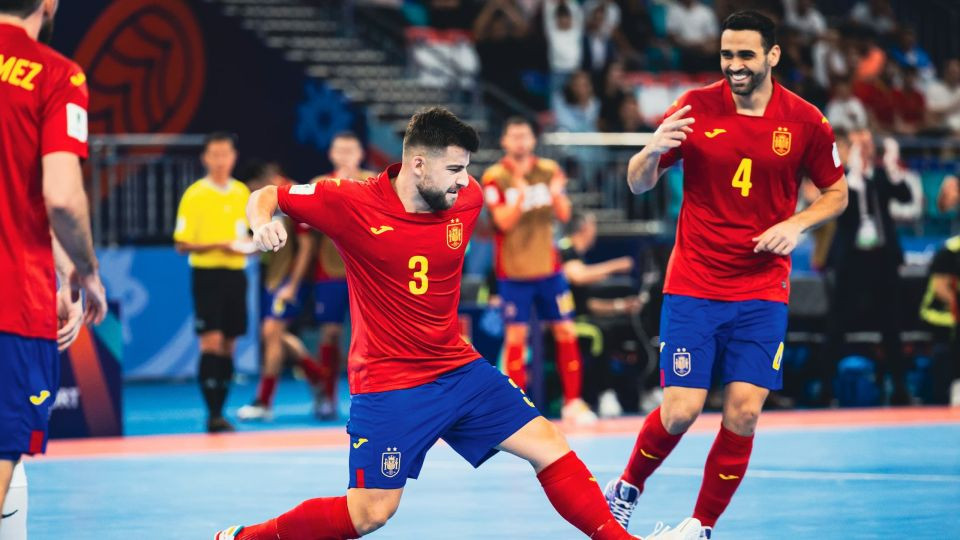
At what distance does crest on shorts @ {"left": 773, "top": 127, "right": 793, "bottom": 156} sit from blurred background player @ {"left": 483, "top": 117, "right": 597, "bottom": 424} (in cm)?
624

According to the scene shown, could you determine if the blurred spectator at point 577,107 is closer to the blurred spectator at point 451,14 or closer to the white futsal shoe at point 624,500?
the blurred spectator at point 451,14

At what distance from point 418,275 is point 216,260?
7.30 meters

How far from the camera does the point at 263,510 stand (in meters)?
8.85

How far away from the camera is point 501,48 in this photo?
70.2 ft

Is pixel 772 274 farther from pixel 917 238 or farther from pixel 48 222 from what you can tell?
pixel 917 238

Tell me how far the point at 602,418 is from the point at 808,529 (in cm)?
662

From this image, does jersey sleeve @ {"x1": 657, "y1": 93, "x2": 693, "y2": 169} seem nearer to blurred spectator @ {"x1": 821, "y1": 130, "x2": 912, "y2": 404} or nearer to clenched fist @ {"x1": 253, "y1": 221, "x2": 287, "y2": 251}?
clenched fist @ {"x1": 253, "y1": 221, "x2": 287, "y2": 251}

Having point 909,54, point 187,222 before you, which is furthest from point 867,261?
point 909,54

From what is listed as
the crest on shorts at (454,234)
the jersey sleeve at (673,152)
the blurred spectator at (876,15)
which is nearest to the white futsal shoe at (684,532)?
the crest on shorts at (454,234)

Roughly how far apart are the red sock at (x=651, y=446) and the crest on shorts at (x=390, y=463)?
1743 mm

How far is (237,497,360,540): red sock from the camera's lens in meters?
6.32

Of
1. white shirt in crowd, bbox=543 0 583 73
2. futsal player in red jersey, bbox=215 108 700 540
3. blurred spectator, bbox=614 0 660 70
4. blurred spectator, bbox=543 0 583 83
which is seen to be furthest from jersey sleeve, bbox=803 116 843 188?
blurred spectator, bbox=614 0 660 70

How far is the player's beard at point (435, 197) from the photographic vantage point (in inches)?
251

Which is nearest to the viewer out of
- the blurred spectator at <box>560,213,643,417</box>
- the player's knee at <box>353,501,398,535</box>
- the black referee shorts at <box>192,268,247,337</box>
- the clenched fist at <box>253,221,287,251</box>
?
the clenched fist at <box>253,221,287,251</box>
